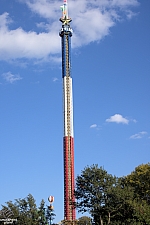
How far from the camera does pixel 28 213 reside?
130 feet

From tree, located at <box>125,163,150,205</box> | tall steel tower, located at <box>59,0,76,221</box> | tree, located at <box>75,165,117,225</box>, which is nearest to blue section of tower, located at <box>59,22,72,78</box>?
tall steel tower, located at <box>59,0,76,221</box>

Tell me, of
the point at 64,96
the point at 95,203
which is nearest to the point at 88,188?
the point at 95,203

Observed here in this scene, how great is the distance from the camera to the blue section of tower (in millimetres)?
72375

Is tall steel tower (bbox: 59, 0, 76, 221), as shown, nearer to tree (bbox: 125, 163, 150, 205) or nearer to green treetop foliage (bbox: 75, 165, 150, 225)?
tree (bbox: 125, 163, 150, 205)

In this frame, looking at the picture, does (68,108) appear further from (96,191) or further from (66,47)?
(96,191)

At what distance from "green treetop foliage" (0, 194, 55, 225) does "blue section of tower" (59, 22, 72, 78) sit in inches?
1401

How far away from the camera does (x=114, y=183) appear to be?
35.6 m

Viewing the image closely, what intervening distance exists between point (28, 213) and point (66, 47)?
138 feet

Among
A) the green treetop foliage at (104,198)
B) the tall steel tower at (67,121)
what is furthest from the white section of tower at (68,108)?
the green treetop foliage at (104,198)

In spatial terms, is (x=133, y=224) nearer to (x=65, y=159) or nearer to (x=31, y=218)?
(x=31, y=218)

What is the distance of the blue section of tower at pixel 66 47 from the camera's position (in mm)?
72375

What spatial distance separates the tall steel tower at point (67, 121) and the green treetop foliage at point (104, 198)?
1079 inches

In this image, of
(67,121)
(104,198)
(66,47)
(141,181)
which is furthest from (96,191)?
(66,47)

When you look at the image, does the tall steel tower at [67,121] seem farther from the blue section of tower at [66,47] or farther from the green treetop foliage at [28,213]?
the green treetop foliage at [28,213]
